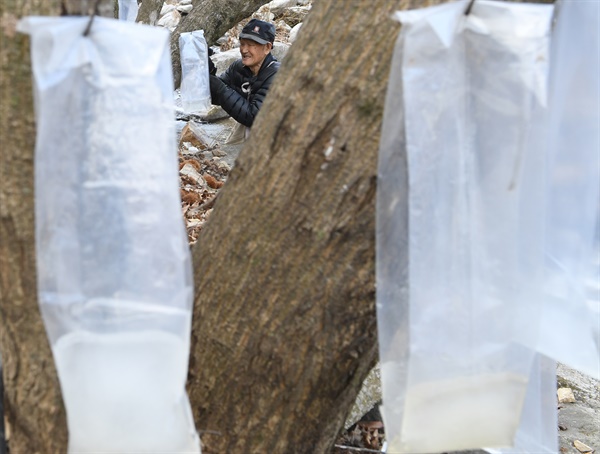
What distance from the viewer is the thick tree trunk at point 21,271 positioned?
51.1 inches

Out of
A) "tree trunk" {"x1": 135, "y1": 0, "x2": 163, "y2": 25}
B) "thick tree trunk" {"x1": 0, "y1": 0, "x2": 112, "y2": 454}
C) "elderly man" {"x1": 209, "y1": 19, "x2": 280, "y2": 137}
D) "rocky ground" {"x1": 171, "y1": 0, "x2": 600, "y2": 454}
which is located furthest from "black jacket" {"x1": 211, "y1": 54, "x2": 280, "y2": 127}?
"thick tree trunk" {"x1": 0, "y1": 0, "x2": 112, "y2": 454}

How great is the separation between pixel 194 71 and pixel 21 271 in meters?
2.75

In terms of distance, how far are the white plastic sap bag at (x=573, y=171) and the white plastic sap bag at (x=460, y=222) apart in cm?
19

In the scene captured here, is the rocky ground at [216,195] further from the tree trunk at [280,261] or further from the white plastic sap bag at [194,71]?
the tree trunk at [280,261]

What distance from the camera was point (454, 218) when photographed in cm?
141

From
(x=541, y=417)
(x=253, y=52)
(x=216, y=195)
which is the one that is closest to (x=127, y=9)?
(x=253, y=52)

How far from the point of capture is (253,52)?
3.98 meters

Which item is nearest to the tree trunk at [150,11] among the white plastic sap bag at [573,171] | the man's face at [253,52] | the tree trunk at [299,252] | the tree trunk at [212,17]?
the tree trunk at [212,17]

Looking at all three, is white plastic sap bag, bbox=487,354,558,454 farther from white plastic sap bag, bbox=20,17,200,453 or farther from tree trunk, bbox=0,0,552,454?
white plastic sap bag, bbox=20,17,200,453

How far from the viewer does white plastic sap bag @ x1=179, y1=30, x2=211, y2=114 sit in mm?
3842

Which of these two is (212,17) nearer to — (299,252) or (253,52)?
(253,52)

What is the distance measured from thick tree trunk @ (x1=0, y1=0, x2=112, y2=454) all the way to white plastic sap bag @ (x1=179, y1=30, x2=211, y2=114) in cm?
251

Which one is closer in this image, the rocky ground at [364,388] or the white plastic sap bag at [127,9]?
the rocky ground at [364,388]

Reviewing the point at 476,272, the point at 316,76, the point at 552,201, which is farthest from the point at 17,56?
the point at 552,201
